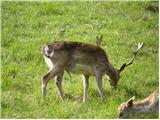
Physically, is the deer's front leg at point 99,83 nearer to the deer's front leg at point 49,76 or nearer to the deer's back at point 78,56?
the deer's back at point 78,56

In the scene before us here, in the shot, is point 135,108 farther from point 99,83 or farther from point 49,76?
point 49,76

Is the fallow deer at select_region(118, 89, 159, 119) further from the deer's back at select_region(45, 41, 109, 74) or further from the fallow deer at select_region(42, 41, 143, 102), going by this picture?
the deer's back at select_region(45, 41, 109, 74)

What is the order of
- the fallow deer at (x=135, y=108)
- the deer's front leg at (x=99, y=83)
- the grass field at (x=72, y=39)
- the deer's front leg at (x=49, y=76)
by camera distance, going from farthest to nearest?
the deer's front leg at (x=99, y=83), the deer's front leg at (x=49, y=76), the grass field at (x=72, y=39), the fallow deer at (x=135, y=108)

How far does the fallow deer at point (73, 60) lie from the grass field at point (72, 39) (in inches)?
15.9

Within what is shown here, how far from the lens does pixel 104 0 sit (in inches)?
724

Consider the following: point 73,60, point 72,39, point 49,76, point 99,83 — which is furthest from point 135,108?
point 72,39

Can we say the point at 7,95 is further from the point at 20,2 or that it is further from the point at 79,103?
the point at 20,2

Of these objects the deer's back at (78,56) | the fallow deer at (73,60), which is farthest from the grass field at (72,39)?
the deer's back at (78,56)

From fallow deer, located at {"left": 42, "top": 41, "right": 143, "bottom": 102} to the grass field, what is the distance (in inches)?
15.9

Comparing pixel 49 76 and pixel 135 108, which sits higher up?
pixel 49 76

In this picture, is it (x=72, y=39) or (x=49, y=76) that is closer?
(x=49, y=76)

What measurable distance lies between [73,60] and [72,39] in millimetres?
4379

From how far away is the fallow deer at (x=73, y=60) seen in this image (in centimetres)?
1159

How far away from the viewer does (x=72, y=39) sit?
A: 631 inches
